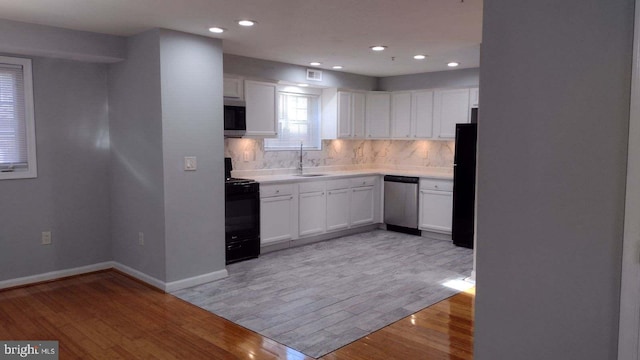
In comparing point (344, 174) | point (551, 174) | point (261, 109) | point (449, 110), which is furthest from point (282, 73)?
point (551, 174)

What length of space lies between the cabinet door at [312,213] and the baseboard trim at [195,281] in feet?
4.90

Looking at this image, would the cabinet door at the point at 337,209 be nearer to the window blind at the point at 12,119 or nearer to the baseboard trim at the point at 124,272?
the baseboard trim at the point at 124,272

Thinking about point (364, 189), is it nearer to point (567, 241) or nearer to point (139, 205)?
point (139, 205)

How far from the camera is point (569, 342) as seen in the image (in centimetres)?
176

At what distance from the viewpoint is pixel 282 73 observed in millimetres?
5828

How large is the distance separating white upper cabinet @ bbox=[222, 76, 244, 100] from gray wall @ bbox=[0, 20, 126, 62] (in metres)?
1.14

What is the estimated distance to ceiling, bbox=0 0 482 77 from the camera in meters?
3.29

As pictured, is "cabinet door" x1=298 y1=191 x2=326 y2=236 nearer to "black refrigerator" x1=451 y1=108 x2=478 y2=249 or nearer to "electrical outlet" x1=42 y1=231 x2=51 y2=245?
"black refrigerator" x1=451 y1=108 x2=478 y2=249

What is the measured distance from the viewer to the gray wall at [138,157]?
13.8 ft

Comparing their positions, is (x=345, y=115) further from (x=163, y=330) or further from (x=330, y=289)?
(x=163, y=330)

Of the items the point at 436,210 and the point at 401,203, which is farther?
the point at 401,203

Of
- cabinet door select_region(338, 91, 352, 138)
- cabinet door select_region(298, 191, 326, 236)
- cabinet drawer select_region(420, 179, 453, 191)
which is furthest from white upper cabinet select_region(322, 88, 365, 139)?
cabinet drawer select_region(420, 179, 453, 191)

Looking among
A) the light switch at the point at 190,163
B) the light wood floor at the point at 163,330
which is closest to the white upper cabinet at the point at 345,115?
the light switch at the point at 190,163

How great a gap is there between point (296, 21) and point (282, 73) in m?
2.11
